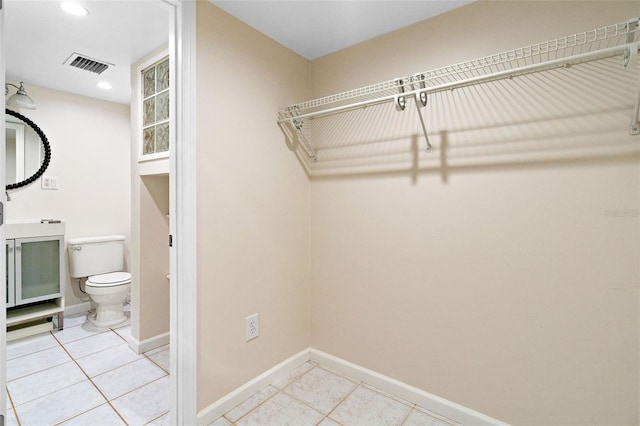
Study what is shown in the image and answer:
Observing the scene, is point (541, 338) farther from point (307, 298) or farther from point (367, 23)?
point (367, 23)

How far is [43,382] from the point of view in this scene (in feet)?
6.24

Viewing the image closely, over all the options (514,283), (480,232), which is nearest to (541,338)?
(514,283)

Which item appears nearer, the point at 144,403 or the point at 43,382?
the point at 144,403

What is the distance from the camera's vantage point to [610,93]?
1250mm

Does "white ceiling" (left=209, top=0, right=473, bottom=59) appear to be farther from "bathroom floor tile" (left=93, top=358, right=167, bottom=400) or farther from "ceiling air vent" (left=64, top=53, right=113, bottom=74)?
"bathroom floor tile" (left=93, top=358, right=167, bottom=400)

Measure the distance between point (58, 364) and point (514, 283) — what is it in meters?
2.83

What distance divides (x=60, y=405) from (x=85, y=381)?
22cm

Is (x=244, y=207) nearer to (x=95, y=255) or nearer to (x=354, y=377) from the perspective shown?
(x=354, y=377)

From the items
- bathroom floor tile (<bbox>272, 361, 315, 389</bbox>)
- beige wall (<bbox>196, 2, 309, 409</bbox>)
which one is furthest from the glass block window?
bathroom floor tile (<bbox>272, 361, 315, 389</bbox>)

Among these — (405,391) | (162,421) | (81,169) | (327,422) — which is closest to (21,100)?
(81,169)

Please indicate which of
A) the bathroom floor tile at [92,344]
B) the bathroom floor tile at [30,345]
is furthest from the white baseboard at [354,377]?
the bathroom floor tile at [30,345]

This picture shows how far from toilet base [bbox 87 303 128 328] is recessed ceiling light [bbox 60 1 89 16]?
7.26 feet

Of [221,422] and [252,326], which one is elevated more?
[252,326]

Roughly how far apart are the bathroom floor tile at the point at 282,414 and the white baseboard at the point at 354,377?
0.40ft
